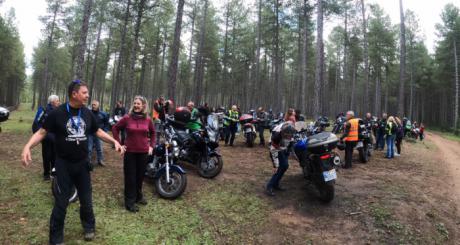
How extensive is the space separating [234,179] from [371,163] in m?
5.25

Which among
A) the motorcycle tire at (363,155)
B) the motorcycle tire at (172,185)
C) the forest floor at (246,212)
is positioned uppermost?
the motorcycle tire at (363,155)

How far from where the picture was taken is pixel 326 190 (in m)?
4.86

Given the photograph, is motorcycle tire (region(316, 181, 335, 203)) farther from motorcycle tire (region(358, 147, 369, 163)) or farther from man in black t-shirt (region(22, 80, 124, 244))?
motorcycle tire (region(358, 147, 369, 163))

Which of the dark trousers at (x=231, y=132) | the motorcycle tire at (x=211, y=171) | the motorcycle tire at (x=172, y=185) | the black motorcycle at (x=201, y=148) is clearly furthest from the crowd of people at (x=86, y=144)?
the dark trousers at (x=231, y=132)

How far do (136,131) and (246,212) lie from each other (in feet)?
7.81

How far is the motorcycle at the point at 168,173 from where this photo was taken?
501cm

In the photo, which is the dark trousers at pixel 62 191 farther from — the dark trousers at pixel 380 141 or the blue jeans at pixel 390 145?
the dark trousers at pixel 380 141

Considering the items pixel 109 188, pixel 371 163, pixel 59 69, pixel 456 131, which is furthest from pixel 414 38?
pixel 59 69

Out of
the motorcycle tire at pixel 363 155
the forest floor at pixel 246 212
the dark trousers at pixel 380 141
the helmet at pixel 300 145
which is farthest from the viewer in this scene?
the dark trousers at pixel 380 141

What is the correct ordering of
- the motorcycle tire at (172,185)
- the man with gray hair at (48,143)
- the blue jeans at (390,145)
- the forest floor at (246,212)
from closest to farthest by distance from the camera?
the forest floor at (246,212), the motorcycle tire at (172,185), the man with gray hair at (48,143), the blue jeans at (390,145)

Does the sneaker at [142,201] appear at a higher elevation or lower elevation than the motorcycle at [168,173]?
lower

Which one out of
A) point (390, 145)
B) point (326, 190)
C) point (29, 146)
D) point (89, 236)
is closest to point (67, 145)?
A: point (29, 146)

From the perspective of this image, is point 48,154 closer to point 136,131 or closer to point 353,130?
point 136,131

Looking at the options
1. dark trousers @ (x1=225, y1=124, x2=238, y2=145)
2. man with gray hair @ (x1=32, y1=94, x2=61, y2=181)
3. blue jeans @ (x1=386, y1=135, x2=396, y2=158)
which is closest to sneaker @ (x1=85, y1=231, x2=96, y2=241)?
man with gray hair @ (x1=32, y1=94, x2=61, y2=181)
